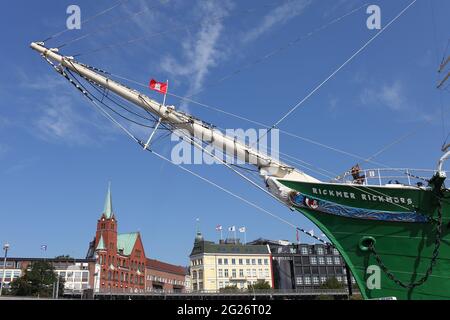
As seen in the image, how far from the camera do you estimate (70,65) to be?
923 inches

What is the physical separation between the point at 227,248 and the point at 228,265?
16.2 ft

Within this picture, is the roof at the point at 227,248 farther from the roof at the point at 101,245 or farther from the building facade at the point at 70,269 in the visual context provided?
the building facade at the point at 70,269

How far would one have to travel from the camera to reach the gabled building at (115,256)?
123 metres

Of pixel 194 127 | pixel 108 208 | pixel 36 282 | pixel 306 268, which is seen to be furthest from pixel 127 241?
pixel 194 127

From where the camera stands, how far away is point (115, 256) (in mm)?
130875

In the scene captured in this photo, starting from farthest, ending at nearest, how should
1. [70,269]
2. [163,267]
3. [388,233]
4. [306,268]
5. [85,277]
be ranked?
[163,267], [306,268], [85,277], [70,269], [388,233]

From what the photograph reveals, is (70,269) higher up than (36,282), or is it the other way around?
(70,269)

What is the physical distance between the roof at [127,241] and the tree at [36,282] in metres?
54.7

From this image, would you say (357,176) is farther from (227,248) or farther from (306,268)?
(227,248)

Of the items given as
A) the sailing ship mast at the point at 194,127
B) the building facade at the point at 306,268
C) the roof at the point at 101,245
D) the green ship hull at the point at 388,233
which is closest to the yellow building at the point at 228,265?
the building facade at the point at 306,268

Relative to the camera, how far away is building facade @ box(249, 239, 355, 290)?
410ft
